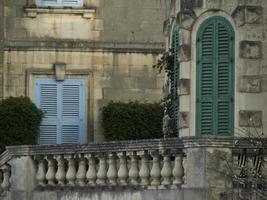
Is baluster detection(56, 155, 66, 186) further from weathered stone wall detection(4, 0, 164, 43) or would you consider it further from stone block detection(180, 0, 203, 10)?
weathered stone wall detection(4, 0, 164, 43)

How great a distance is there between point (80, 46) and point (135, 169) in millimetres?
14261

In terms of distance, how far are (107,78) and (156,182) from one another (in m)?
14.5

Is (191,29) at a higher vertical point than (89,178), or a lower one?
higher

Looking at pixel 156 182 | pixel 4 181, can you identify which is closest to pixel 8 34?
pixel 4 181

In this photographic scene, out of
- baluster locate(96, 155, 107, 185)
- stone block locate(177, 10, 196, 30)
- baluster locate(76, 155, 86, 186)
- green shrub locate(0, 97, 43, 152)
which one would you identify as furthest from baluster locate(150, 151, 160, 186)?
green shrub locate(0, 97, 43, 152)

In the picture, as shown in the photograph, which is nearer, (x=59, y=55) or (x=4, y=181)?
(x=4, y=181)

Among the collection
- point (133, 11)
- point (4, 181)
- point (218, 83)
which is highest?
point (133, 11)

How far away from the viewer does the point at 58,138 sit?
3197cm

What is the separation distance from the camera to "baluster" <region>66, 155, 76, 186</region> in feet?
63.0

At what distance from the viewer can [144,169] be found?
17.8 m

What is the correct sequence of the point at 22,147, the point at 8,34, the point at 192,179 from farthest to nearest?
the point at 8,34
the point at 22,147
the point at 192,179

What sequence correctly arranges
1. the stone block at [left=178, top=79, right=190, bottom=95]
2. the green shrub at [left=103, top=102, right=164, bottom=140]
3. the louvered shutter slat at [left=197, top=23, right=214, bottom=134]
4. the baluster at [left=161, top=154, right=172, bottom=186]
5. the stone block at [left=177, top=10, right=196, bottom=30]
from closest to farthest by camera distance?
the baluster at [left=161, top=154, right=172, bottom=186], the louvered shutter slat at [left=197, top=23, right=214, bottom=134], the stone block at [left=178, top=79, right=190, bottom=95], the stone block at [left=177, top=10, right=196, bottom=30], the green shrub at [left=103, top=102, right=164, bottom=140]

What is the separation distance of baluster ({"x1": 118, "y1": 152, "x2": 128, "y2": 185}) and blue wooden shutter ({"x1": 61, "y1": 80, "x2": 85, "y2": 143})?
1375 centimetres

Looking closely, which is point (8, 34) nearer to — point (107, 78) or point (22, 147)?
point (107, 78)
